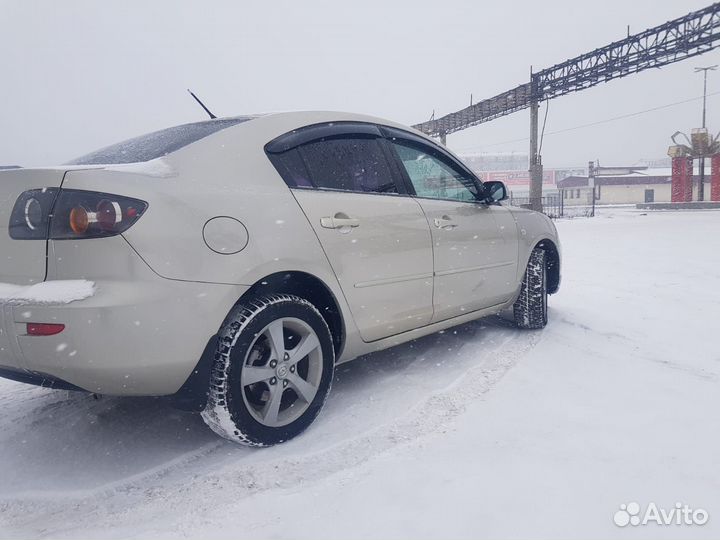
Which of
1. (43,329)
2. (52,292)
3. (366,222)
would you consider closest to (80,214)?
(52,292)

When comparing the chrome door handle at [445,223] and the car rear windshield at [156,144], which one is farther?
the chrome door handle at [445,223]

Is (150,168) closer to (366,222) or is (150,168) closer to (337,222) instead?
(337,222)

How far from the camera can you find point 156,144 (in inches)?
96.4

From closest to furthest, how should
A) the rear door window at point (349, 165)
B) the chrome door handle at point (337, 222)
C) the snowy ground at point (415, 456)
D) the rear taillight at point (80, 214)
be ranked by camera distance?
the snowy ground at point (415, 456)
the rear taillight at point (80, 214)
the chrome door handle at point (337, 222)
the rear door window at point (349, 165)

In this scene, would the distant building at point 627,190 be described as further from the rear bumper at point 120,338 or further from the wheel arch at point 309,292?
the rear bumper at point 120,338

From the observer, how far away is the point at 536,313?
13.3ft

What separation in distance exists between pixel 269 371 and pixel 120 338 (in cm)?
63

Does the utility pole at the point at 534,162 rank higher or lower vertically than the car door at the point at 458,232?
higher

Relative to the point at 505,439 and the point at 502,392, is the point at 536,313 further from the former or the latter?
the point at 505,439

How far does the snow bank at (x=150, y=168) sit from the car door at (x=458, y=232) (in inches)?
57.3

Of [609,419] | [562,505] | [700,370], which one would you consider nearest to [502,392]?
[609,419]

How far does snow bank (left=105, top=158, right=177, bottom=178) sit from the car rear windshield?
109 millimetres

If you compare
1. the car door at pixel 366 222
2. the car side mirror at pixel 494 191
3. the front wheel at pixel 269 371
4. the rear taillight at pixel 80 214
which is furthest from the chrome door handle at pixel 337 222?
the car side mirror at pixel 494 191

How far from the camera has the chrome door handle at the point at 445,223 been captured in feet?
10.1
